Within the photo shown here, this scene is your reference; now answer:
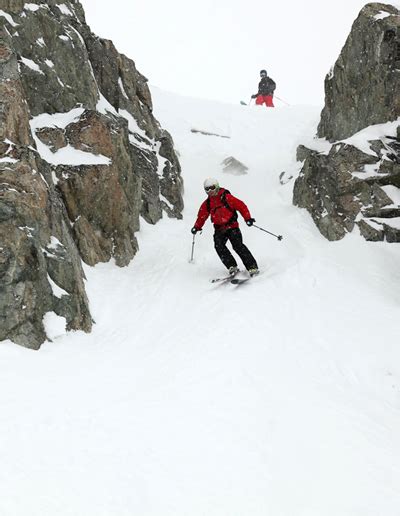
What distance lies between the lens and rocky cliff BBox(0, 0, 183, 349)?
843 centimetres

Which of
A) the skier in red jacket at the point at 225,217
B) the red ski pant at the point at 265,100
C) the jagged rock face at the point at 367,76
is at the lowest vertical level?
the red ski pant at the point at 265,100

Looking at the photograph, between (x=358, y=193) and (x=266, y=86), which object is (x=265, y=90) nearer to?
(x=266, y=86)

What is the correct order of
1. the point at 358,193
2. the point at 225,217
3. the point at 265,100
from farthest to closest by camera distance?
the point at 265,100
the point at 358,193
the point at 225,217

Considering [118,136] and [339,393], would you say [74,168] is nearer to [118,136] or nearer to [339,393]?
[118,136]

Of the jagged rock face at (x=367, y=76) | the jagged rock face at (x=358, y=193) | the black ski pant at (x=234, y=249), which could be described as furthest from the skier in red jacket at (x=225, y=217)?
the jagged rock face at (x=367, y=76)

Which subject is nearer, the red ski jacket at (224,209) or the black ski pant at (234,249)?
the black ski pant at (234,249)

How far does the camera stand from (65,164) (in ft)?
41.1

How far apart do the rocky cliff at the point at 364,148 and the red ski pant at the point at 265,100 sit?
24150mm

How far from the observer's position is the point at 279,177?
73.7 feet

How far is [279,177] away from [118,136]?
33.5 feet

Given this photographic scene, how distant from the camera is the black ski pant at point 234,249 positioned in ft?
39.0

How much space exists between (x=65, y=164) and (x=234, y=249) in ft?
16.0

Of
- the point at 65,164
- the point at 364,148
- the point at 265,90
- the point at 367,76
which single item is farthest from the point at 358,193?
the point at 265,90

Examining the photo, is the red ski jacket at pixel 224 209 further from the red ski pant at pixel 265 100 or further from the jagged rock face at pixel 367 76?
the red ski pant at pixel 265 100
